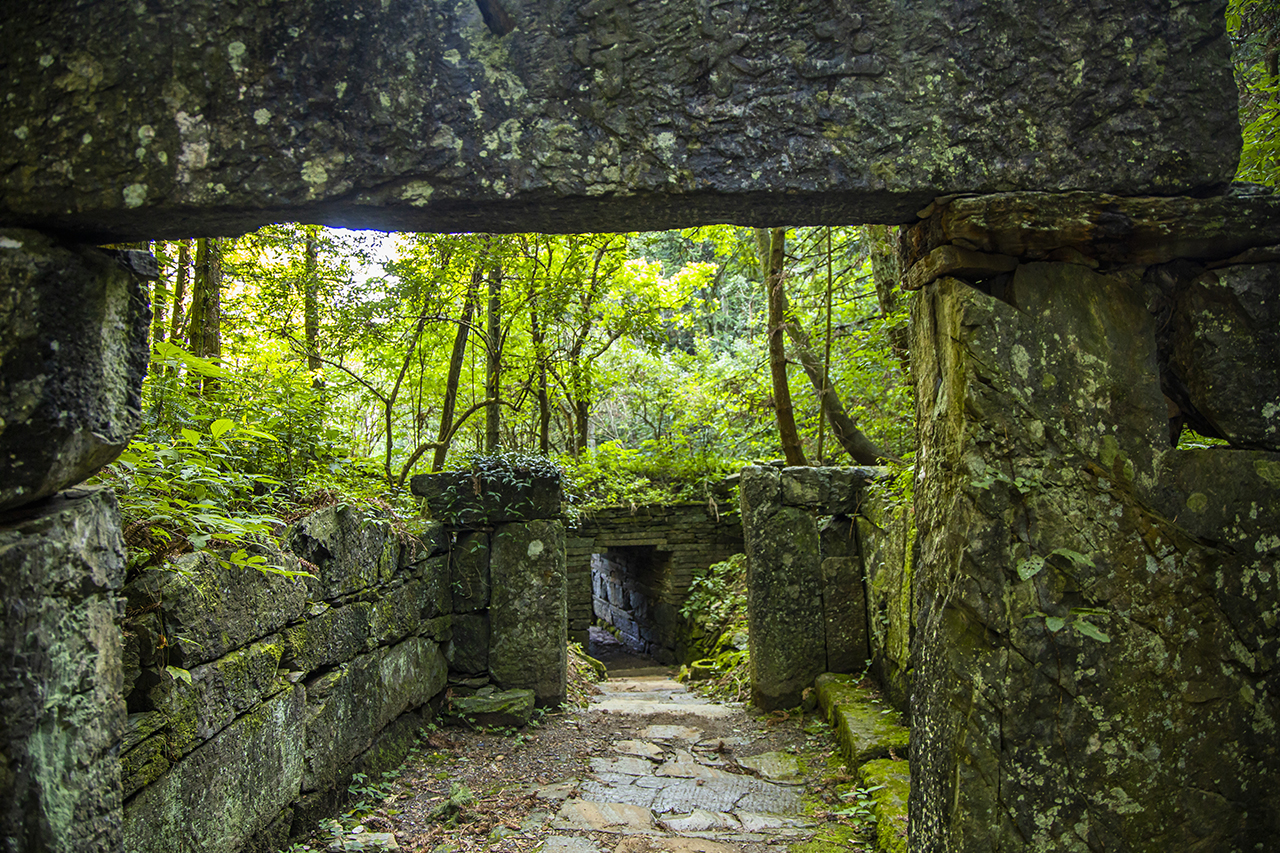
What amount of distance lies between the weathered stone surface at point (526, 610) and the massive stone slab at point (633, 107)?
3869 millimetres

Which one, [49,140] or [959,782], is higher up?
[49,140]

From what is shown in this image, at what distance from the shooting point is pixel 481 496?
17.6ft

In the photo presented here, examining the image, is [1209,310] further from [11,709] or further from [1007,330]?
[11,709]

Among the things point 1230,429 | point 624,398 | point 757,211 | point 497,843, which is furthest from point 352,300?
point 624,398

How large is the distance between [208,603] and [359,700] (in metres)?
1.56

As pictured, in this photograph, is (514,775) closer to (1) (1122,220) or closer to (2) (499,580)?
(2) (499,580)

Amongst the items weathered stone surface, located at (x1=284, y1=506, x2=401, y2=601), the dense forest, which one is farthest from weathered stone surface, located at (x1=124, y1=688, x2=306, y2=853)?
the dense forest

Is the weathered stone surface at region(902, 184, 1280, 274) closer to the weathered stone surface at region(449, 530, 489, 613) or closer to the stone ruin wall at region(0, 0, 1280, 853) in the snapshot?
the stone ruin wall at region(0, 0, 1280, 853)

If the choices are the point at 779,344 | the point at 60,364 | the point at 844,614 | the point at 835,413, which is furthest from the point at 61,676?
the point at 835,413

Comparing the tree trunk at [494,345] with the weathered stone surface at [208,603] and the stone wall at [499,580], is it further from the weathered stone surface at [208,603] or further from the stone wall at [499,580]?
the weathered stone surface at [208,603]

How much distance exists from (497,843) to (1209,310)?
133 inches

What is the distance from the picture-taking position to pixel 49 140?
156 cm

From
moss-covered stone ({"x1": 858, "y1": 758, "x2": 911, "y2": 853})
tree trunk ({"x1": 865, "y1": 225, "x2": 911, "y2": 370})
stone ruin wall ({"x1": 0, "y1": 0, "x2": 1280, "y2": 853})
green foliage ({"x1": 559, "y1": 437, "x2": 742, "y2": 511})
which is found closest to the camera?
stone ruin wall ({"x1": 0, "y1": 0, "x2": 1280, "y2": 853})

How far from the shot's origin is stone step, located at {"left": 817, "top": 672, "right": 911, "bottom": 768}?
13.1 feet
